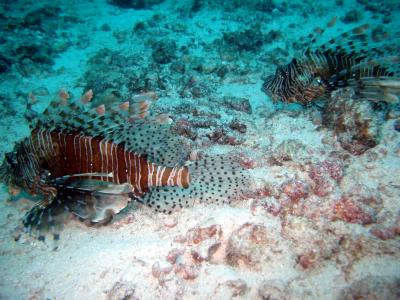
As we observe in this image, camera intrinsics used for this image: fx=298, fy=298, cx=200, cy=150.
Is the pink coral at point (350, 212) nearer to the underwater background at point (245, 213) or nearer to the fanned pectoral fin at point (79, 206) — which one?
the underwater background at point (245, 213)

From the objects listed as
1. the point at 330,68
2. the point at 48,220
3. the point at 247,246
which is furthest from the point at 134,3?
the point at 247,246

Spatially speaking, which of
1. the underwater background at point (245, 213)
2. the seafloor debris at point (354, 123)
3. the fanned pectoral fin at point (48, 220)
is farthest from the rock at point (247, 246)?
the seafloor debris at point (354, 123)

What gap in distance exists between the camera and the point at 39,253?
11.6ft

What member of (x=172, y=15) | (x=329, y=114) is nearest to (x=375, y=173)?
(x=329, y=114)

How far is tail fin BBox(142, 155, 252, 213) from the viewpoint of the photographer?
3.34 meters

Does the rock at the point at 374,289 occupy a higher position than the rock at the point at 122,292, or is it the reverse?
the rock at the point at 374,289

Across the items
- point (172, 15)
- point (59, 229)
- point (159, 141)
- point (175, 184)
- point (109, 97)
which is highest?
point (172, 15)

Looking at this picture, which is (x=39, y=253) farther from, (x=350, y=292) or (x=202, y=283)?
(x=350, y=292)

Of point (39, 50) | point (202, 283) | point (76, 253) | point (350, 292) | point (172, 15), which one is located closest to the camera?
point (350, 292)

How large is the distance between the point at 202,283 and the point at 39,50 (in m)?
8.92

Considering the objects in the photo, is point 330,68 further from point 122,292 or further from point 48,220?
point 48,220

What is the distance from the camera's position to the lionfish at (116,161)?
3.38 m

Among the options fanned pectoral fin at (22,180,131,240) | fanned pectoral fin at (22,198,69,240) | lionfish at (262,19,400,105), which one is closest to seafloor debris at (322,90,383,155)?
lionfish at (262,19,400,105)

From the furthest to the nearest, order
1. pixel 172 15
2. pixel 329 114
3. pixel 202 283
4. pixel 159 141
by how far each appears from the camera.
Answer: pixel 172 15
pixel 329 114
pixel 159 141
pixel 202 283
